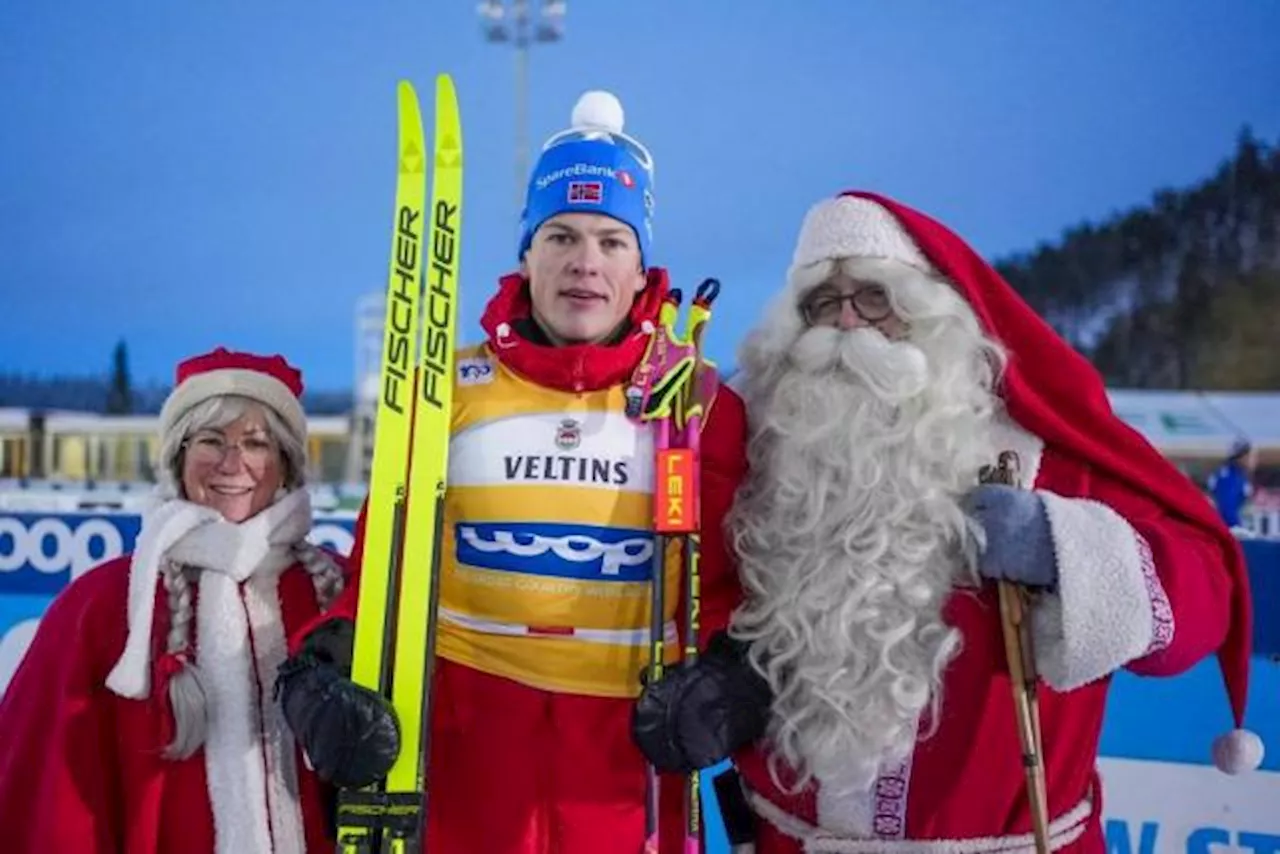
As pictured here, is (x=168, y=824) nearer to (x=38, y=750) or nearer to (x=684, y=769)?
(x=38, y=750)

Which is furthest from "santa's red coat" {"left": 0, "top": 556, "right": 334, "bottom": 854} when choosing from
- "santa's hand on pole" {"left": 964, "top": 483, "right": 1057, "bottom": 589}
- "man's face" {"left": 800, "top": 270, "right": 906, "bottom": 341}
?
"santa's hand on pole" {"left": 964, "top": 483, "right": 1057, "bottom": 589}

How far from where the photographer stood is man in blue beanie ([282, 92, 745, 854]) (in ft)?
6.23

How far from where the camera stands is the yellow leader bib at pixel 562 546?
1920 mm

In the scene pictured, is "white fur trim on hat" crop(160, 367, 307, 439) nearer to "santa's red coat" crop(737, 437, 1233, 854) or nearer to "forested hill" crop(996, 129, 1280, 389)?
"santa's red coat" crop(737, 437, 1233, 854)

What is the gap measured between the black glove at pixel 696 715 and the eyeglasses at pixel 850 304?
0.63 m

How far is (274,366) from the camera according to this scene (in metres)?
2.28

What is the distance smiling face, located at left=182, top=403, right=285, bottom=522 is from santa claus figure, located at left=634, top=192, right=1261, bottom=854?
2.83 feet

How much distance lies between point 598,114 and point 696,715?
1164mm

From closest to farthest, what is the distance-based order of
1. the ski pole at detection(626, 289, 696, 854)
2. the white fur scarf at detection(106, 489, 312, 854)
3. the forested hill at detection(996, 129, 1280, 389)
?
the ski pole at detection(626, 289, 696, 854), the white fur scarf at detection(106, 489, 312, 854), the forested hill at detection(996, 129, 1280, 389)

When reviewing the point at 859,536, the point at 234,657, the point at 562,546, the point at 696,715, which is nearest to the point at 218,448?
the point at 234,657

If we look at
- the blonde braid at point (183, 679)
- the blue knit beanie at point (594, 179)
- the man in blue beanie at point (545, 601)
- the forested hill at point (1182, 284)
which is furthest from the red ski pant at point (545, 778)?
the forested hill at point (1182, 284)

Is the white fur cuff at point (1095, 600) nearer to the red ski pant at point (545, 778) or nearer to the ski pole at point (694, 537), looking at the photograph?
the ski pole at point (694, 537)

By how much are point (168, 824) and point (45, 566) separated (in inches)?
103

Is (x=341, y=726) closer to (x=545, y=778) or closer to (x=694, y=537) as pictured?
(x=545, y=778)
